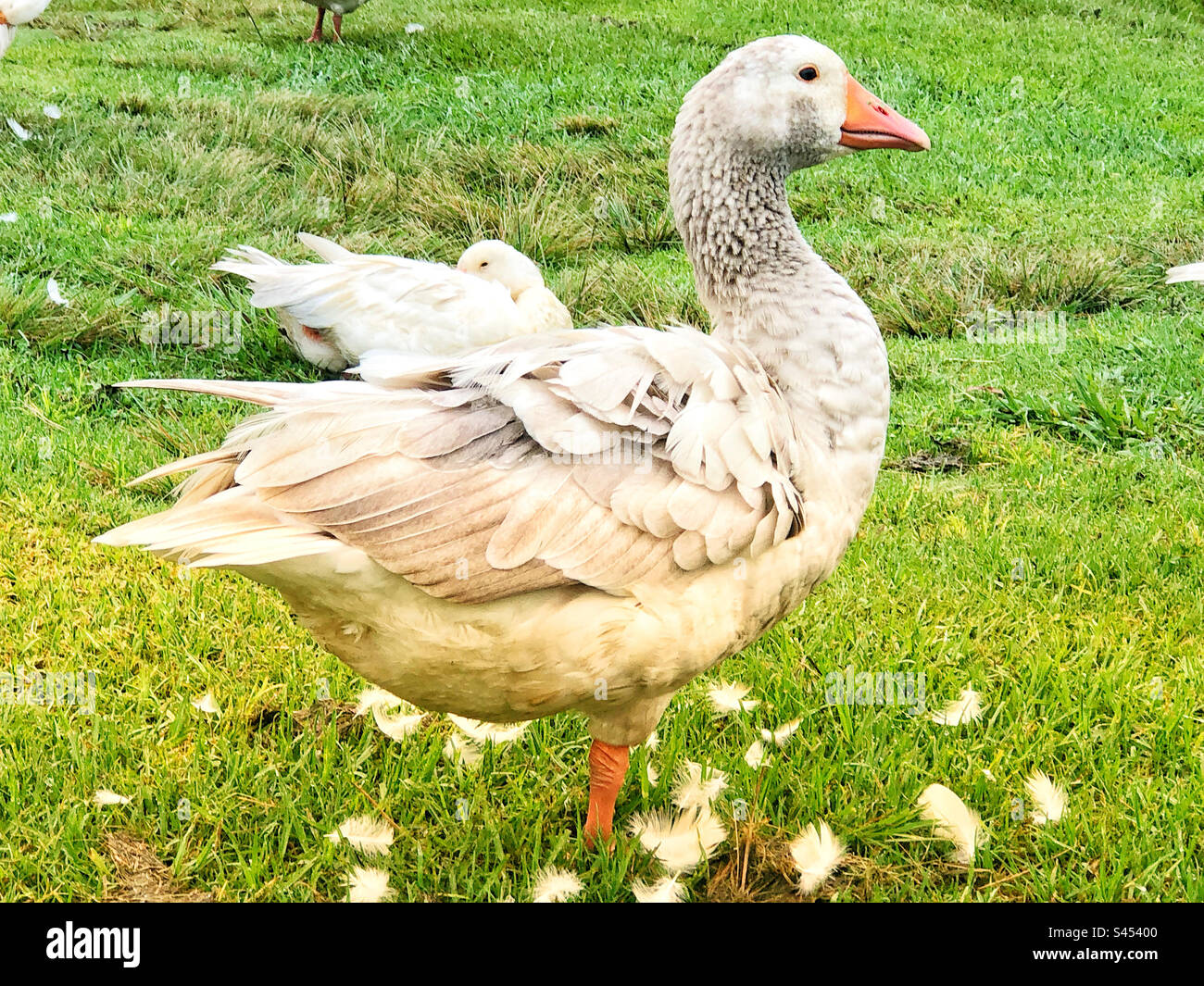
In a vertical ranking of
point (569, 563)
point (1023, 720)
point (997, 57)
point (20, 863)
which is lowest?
point (20, 863)

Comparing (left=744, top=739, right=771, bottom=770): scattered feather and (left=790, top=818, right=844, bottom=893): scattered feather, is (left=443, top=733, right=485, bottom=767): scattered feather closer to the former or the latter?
(left=744, top=739, right=771, bottom=770): scattered feather

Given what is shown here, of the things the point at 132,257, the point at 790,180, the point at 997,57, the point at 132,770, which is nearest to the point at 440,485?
the point at 132,770

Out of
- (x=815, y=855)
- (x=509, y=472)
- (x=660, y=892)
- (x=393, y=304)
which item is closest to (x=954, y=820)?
(x=815, y=855)

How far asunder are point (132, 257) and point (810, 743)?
4.60 meters

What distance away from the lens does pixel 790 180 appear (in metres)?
7.78

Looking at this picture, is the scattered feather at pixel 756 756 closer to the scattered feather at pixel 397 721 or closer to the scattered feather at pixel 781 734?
the scattered feather at pixel 781 734

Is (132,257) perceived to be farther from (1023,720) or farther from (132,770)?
(1023,720)

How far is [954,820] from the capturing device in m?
2.90

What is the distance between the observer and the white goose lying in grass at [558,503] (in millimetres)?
2203

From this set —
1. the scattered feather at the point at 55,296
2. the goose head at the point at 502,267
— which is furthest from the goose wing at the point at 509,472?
the scattered feather at the point at 55,296

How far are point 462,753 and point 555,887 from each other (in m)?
0.58

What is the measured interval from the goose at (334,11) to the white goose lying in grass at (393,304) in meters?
4.77

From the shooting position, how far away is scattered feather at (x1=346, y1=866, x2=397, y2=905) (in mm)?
2625

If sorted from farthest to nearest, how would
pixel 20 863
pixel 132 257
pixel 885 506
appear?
1. pixel 132 257
2. pixel 885 506
3. pixel 20 863
